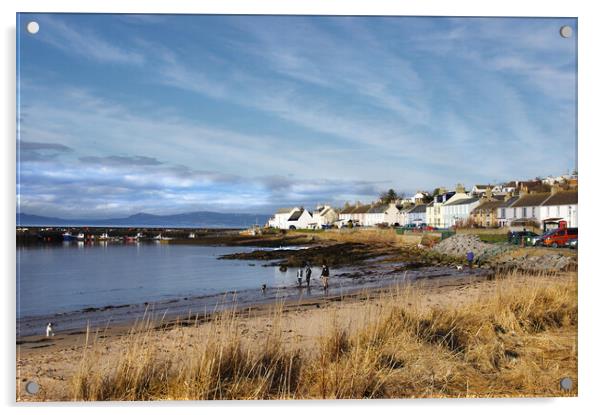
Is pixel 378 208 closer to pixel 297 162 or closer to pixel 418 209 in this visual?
pixel 418 209


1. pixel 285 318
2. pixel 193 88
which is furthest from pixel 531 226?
pixel 193 88

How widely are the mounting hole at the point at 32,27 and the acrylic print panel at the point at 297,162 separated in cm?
1

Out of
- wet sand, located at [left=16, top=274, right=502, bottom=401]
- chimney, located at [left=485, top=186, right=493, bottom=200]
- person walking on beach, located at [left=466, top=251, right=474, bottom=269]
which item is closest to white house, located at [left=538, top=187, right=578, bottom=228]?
chimney, located at [left=485, top=186, right=493, bottom=200]

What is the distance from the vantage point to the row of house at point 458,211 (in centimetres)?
502

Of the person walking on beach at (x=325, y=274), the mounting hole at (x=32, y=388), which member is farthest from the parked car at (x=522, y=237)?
the mounting hole at (x=32, y=388)

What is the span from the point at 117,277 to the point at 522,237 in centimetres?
639

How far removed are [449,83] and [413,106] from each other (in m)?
0.39

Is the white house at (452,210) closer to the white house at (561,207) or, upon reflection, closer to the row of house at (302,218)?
the white house at (561,207)

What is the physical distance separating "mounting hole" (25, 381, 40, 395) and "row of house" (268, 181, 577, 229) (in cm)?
279

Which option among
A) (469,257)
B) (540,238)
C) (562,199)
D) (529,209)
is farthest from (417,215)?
(469,257)

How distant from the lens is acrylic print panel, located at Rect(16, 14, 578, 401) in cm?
386

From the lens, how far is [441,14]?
13.8ft

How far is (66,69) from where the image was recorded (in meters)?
4.17

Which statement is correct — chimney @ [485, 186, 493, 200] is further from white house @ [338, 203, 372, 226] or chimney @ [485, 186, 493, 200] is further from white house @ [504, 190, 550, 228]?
white house @ [338, 203, 372, 226]
